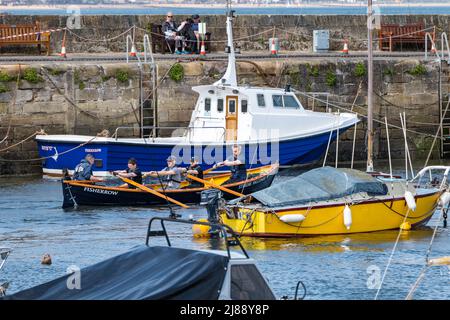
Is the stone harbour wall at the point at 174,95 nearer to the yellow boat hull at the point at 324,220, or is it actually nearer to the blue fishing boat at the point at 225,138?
the blue fishing boat at the point at 225,138

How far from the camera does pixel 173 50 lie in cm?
4022

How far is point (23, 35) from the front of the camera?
3847 centimetres

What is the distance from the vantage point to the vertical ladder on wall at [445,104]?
37.8m

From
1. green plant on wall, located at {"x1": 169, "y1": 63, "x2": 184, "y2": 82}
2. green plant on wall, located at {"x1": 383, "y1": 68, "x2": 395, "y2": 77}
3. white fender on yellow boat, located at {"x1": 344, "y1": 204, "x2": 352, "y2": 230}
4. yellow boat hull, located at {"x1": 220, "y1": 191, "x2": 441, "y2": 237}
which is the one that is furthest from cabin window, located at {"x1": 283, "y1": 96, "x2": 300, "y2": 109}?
white fender on yellow boat, located at {"x1": 344, "y1": 204, "x2": 352, "y2": 230}

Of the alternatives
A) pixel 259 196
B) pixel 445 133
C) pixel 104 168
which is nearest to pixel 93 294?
pixel 259 196

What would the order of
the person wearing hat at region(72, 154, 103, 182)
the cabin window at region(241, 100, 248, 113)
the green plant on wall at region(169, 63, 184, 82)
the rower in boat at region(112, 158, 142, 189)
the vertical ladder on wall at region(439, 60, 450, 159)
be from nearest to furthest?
the rower in boat at region(112, 158, 142, 189)
the person wearing hat at region(72, 154, 103, 182)
the cabin window at region(241, 100, 248, 113)
the green plant on wall at region(169, 63, 184, 82)
the vertical ladder on wall at region(439, 60, 450, 159)

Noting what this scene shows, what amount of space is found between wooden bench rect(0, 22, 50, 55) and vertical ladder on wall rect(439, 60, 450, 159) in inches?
469

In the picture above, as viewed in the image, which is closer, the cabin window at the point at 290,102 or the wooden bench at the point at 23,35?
the cabin window at the point at 290,102

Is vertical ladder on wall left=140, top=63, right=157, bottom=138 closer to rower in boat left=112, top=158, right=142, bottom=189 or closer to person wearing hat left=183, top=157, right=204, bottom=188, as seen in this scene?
person wearing hat left=183, top=157, right=204, bottom=188

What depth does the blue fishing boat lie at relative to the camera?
32.2 m

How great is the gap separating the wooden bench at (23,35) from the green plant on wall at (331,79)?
8437mm

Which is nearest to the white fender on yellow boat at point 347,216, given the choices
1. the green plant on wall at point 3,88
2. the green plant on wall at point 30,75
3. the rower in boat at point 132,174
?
the rower in boat at point 132,174

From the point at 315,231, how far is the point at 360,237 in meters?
0.87

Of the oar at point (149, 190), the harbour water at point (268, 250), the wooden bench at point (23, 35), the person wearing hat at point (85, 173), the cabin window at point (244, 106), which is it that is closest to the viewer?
the harbour water at point (268, 250)
